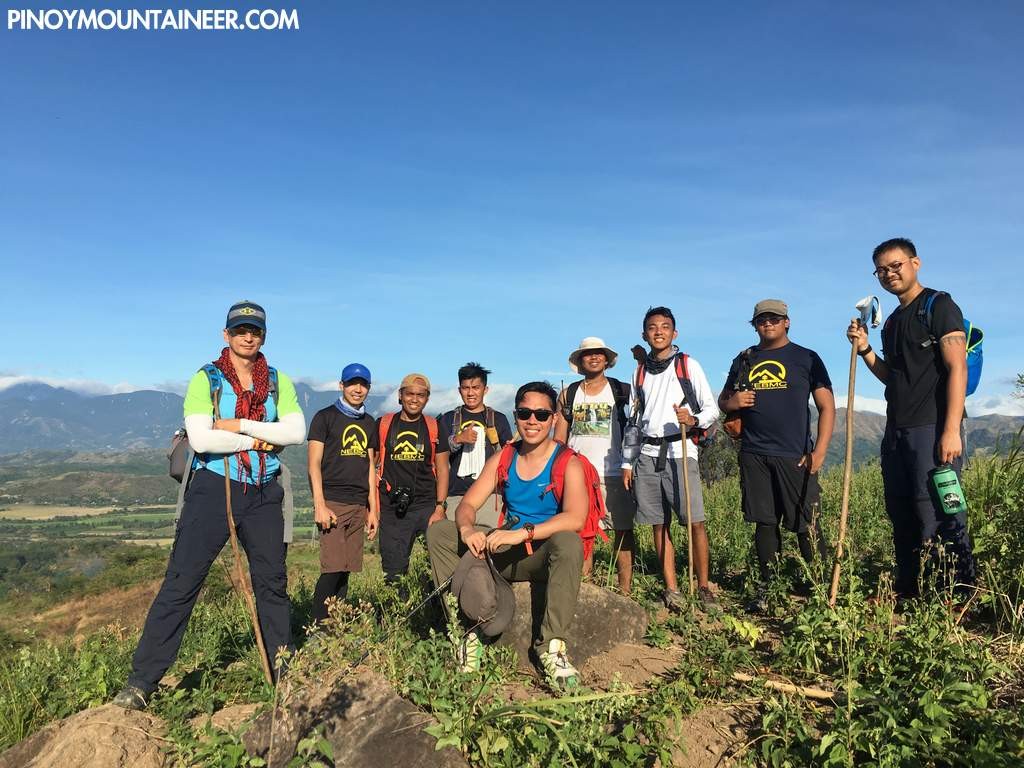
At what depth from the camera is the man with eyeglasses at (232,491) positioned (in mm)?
4199

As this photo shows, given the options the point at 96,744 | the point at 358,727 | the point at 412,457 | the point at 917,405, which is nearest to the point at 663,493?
the point at 917,405

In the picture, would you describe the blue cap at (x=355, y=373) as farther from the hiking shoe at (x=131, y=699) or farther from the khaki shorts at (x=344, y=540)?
the hiking shoe at (x=131, y=699)

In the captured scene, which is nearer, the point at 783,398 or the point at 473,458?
the point at 783,398

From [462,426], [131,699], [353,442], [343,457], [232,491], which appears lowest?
[131,699]

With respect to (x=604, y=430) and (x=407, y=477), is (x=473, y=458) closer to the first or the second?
(x=407, y=477)

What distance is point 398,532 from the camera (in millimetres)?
6105

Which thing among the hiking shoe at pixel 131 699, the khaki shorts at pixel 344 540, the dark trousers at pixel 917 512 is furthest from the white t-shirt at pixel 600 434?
the hiking shoe at pixel 131 699

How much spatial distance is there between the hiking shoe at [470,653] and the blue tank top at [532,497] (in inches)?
32.6

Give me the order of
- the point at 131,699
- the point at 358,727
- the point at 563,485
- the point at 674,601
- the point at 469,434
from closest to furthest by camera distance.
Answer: the point at 358,727, the point at 131,699, the point at 563,485, the point at 674,601, the point at 469,434

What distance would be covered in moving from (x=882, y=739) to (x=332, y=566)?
4.20 meters

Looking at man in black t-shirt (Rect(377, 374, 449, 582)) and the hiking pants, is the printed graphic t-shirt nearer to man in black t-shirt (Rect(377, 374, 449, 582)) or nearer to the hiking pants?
the hiking pants

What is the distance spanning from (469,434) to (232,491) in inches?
97.6

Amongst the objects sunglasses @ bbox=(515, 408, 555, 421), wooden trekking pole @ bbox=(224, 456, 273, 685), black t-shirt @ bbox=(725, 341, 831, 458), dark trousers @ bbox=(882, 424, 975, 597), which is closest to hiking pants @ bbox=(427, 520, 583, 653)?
sunglasses @ bbox=(515, 408, 555, 421)

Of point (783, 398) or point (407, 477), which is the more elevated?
point (783, 398)
